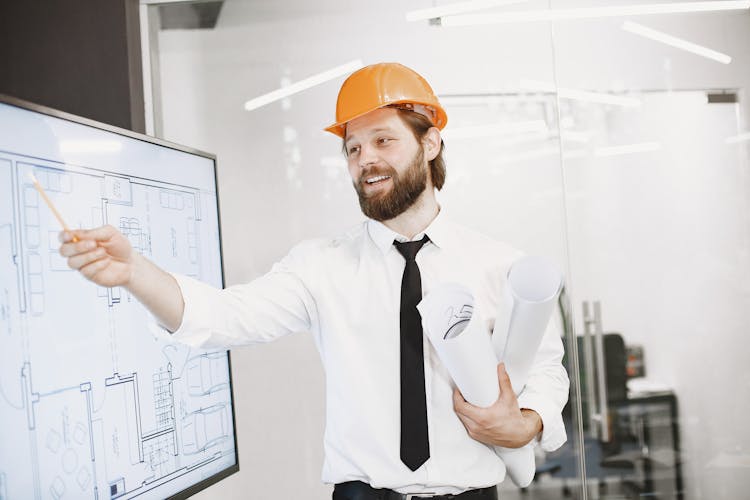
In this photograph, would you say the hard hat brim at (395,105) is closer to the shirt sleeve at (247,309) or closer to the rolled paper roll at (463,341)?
the shirt sleeve at (247,309)

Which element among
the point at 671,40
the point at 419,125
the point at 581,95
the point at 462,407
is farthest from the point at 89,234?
the point at 671,40

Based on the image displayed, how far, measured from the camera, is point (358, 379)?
69.4 inches

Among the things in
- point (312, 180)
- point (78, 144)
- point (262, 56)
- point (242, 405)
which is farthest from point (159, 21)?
point (242, 405)

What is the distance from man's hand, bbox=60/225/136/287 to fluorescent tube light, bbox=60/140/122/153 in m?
0.57

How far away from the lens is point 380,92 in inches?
73.4

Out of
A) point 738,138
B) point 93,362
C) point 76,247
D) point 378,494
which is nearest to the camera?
point 76,247

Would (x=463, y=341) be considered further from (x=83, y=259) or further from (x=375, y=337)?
(x=83, y=259)

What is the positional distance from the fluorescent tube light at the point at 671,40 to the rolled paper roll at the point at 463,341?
6.89 ft

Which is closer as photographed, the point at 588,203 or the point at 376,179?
the point at 376,179

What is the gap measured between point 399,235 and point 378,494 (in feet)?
2.25

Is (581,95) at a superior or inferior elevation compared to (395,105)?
superior

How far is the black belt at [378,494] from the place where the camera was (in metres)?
1.68

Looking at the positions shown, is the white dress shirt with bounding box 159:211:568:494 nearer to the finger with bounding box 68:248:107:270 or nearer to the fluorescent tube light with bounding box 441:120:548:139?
the finger with bounding box 68:248:107:270

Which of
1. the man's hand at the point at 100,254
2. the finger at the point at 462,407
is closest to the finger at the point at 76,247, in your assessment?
the man's hand at the point at 100,254
